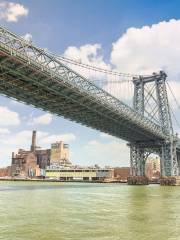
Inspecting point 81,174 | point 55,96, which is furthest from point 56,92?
point 81,174

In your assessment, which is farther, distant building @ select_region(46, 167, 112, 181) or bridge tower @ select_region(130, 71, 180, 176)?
distant building @ select_region(46, 167, 112, 181)

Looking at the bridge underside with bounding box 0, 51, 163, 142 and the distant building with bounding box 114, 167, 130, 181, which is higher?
the bridge underside with bounding box 0, 51, 163, 142

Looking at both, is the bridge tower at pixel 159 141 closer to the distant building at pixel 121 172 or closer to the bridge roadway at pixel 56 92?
the bridge roadway at pixel 56 92

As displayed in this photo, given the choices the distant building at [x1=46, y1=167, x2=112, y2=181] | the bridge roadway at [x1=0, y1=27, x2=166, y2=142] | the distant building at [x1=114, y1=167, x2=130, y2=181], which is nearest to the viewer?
the bridge roadway at [x1=0, y1=27, x2=166, y2=142]

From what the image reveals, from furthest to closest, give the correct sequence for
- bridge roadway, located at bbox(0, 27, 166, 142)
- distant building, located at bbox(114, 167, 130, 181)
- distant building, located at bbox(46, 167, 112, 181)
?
1. distant building, located at bbox(114, 167, 130, 181)
2. distant building, located at bbox(46, 167, 112, 181)
3. bridge roadway, located at bbox(0, 27, 166, 142)

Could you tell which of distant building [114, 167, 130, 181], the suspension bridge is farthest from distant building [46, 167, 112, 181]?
the suspension bridge

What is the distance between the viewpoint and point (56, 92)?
54.6 metres

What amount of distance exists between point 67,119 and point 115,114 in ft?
32.2

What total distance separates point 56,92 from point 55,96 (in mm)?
3214

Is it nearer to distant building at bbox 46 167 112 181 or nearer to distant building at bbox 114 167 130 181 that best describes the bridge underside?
distant building at bbox 46 167 112 181

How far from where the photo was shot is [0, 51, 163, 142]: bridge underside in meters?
45.6

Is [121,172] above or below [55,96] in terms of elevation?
below

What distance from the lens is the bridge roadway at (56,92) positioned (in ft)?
143

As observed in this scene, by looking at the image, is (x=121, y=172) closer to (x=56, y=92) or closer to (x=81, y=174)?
(x=81, y=174)
